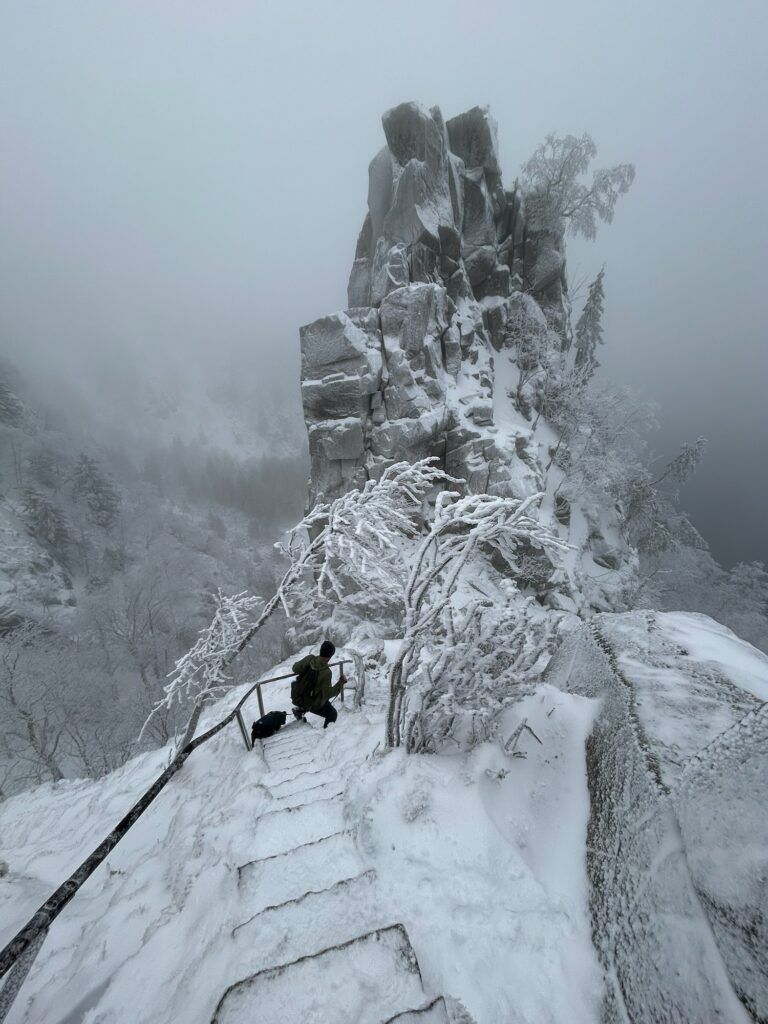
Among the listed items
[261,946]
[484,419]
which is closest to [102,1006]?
[261,946]

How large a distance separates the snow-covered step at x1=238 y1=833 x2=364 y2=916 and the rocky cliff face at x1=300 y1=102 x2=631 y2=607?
13.8 metres

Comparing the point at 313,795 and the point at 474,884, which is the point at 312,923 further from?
the point at 313,795

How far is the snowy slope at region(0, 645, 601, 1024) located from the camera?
2.22 meters

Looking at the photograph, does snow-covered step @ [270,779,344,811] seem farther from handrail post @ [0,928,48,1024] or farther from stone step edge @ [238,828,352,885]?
handrail post @ [0,928,48,1024]

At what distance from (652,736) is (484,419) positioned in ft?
61.1

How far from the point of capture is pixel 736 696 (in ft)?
10.2

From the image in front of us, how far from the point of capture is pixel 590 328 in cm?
2766

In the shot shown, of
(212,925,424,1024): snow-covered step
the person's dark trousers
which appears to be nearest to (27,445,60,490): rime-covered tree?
the person's dark trousers

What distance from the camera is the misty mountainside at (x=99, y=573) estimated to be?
59.6 feet

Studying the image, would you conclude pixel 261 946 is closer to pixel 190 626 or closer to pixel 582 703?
pixel 582 703

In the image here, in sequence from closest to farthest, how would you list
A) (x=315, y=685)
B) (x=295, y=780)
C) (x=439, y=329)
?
(x=295, y=780)
(x=315, y=685)
(x=439, y=329)

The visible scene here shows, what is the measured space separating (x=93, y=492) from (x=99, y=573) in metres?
9.99

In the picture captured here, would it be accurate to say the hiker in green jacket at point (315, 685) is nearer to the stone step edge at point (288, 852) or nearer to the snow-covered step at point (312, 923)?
the stone step edge at point (288, 852)

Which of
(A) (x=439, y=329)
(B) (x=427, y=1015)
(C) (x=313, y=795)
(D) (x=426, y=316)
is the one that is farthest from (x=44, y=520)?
(B) (x=427, y=1015)
